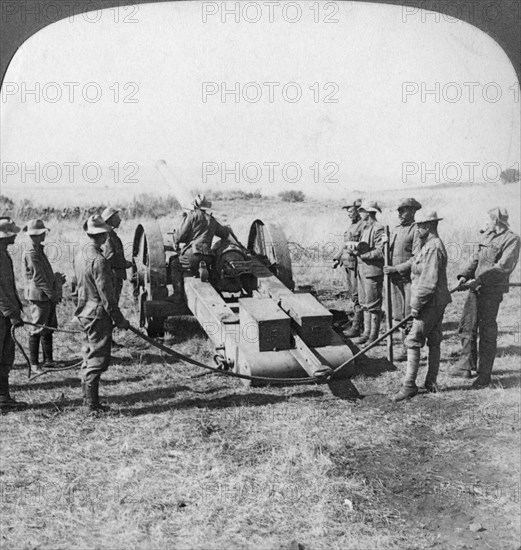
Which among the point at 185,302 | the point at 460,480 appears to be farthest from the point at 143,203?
the point at 460,480

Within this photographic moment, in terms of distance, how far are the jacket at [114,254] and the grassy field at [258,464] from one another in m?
1.14

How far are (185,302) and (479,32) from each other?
215 inches

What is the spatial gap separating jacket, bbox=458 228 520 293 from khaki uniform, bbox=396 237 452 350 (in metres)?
0.58

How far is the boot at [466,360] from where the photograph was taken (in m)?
6.65

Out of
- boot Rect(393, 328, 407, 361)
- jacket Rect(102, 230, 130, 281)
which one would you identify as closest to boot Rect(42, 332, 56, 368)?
jacket Rect(102, 230, 130, 281)

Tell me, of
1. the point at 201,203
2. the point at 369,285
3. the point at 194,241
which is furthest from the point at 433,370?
the point at 201,203

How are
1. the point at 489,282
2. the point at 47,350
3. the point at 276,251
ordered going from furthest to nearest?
1. the point at 276,251
2. the point at 47,350
3. the point at 489,282

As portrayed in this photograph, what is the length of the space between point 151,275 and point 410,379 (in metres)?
3.54

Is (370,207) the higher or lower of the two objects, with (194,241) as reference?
higher

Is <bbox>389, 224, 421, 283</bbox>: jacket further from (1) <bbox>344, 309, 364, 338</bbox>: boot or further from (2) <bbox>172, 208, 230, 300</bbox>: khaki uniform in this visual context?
(2) <bbox>172, 208, 230, 300</bbox>: khaki uniform

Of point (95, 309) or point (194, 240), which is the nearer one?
point (95, 309)

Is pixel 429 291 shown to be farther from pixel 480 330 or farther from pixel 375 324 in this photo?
pixel 375 324

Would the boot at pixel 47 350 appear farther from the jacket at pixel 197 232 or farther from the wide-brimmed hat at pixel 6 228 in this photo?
the jacket at pixel 197 232

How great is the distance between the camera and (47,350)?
717 centimetres
